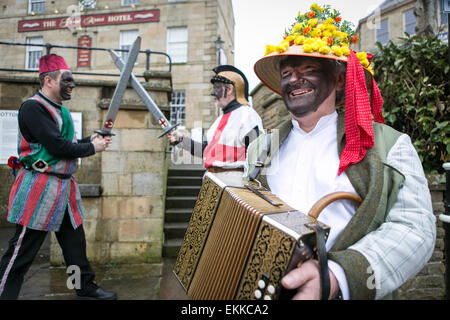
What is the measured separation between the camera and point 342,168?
1.21 m

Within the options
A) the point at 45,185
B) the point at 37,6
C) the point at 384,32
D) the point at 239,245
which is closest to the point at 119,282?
the point at 45,185

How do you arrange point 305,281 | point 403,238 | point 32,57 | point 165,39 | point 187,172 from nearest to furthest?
point 305,281 < point 403,238 < point 187,172 < point 165,39 < point 32,57

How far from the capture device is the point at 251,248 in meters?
1.02

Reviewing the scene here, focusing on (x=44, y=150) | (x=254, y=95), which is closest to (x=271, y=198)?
(x=44, y=150)

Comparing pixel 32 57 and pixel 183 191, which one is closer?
pixel 183 191

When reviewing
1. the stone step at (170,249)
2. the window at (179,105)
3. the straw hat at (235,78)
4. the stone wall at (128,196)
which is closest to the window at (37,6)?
the window at (179,105)

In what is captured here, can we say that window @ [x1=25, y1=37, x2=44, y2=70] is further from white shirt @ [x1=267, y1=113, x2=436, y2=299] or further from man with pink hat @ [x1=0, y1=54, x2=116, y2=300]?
white shirt @ [x1=267, y1=113, x2=436, y2=299]

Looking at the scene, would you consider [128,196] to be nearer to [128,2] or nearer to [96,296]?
[96,296]

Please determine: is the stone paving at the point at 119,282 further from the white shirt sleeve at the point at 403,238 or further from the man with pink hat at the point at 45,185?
the white shirt sleeve at the point at 403,238

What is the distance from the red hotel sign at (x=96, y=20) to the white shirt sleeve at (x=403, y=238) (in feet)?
54.8

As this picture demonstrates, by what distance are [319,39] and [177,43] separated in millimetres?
15161

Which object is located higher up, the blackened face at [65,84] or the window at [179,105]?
the window at [179,105]

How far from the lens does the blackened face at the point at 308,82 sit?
4.41ft

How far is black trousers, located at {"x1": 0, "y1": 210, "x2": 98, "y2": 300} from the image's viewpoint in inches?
88.9
